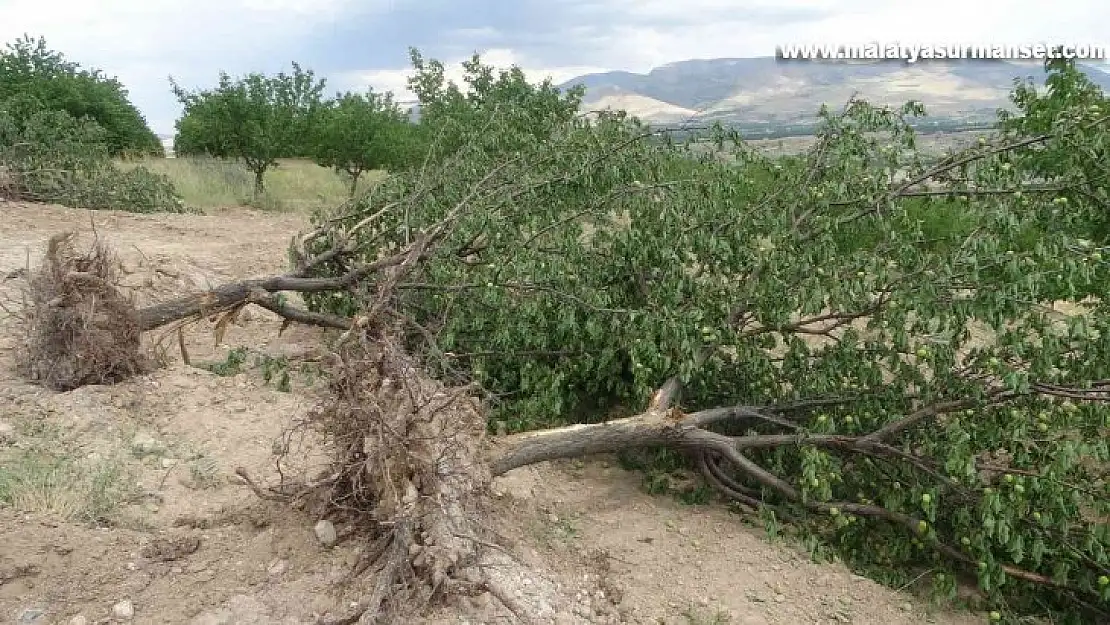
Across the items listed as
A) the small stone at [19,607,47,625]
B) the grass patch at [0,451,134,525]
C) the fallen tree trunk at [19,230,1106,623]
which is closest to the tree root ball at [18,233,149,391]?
the fallen tree trunk at [19,230,1106,623]

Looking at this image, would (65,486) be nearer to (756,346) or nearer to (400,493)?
(400,493)

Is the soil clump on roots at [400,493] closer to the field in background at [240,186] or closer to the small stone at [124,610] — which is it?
the small stone at [124,610]

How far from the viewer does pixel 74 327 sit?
4332 mm

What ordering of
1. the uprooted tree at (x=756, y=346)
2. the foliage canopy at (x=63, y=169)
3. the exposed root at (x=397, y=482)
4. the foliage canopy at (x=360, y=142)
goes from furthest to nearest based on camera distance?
the foliage canopy at (x=360, y=142) < the foliage canopy at (x=63, y=169) < the uprooted tree at (x=756, y=346) < the exposed root at (x=397, y=482)

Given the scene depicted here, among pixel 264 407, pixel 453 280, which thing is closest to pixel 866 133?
pixel 453 280

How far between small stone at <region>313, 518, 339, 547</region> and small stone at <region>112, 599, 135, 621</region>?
2.00 feet

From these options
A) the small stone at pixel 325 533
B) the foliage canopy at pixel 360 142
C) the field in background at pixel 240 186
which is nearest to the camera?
the small stone at pixel 325 533

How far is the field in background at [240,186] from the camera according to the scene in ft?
44.8

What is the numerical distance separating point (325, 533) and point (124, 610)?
0.65 m

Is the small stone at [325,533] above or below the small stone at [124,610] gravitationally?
above

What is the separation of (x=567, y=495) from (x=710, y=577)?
0.96m

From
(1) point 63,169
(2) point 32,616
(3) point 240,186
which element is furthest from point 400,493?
(3) point 240,186

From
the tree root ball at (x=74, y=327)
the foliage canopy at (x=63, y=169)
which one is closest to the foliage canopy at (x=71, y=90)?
the foliage canopy at (x=63, y=169)

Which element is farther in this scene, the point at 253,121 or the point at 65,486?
the point at 253,121
